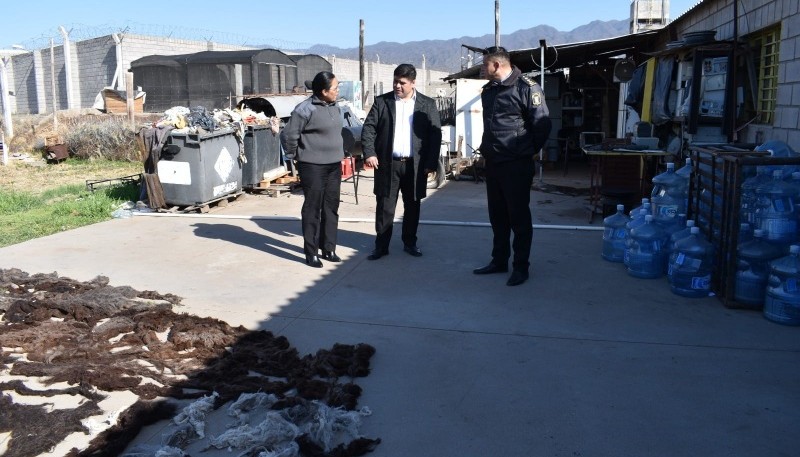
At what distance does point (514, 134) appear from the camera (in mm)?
5641

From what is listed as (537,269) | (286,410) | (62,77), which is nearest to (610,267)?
(537,269)

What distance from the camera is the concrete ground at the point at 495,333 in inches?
126

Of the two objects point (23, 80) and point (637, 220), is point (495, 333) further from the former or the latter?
point (23, 80)

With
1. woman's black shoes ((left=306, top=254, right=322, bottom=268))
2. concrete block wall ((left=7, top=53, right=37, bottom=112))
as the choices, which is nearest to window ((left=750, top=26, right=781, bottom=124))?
woman's black shoes ((left=306, top=254, right=322, bottom=268))

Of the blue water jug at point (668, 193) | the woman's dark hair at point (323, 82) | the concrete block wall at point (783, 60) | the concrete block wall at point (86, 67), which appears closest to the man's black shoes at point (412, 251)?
the woman's dark hair at point (323, 82)

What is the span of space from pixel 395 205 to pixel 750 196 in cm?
307

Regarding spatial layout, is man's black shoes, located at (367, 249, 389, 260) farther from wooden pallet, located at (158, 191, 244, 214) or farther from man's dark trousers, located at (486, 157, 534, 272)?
wooden pallet, located at (158, 191, 244, 214)

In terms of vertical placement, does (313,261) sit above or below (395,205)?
below

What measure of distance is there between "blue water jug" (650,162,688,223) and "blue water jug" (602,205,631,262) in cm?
31

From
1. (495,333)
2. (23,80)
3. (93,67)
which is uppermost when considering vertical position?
(93,67)

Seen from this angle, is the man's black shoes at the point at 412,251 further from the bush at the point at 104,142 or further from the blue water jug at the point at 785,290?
the bush at the point at 104,142

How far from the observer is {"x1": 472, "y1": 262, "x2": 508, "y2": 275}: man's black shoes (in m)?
5.99

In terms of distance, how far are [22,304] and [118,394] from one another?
73.4 inches

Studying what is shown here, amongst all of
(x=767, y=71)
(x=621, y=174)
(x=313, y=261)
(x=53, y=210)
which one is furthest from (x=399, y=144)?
(x=53, y=210)
